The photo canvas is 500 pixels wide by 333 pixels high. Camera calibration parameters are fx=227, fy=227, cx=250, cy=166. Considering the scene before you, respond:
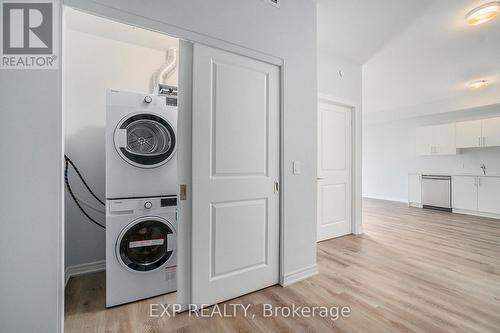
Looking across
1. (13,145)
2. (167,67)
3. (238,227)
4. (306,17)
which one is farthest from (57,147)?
(306,17)

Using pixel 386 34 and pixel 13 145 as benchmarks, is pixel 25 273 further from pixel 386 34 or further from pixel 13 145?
pixel 386 34

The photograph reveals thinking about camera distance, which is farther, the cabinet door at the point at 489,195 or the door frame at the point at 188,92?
the cabinet door at the point at 489,195

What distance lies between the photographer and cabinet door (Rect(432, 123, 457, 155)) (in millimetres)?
5758

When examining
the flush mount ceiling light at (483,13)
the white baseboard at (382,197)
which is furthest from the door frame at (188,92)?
the white baseboard at (382,197)

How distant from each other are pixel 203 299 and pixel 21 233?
1.26 meters

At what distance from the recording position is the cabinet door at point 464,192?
17.4 ft

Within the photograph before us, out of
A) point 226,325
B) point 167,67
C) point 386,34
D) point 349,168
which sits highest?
point 386,34

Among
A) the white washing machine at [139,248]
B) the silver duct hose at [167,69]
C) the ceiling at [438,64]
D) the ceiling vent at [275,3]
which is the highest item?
the ceiling at [438,64]

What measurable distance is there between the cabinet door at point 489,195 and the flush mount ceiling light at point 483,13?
13.7ft

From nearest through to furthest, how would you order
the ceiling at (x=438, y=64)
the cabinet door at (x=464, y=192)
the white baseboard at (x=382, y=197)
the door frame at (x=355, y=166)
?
1. the ceiling at (x=438, y=64)
2. the door frame at (x=355, y=166)
3. the cabinet door at (x=464, y=192)
4. the white baseboard at (x=382, y=197)

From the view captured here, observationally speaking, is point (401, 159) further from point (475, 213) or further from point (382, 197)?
point (475, 213)

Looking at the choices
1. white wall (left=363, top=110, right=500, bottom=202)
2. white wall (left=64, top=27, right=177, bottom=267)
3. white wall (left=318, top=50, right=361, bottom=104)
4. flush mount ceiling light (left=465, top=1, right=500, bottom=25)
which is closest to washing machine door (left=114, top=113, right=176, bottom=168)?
white wall (left=64, top=27, right=177, bottom=267)

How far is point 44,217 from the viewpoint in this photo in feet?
4.25

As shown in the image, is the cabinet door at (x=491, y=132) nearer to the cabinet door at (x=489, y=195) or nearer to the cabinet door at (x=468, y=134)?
the cabinet door at (x=468, y=134)
